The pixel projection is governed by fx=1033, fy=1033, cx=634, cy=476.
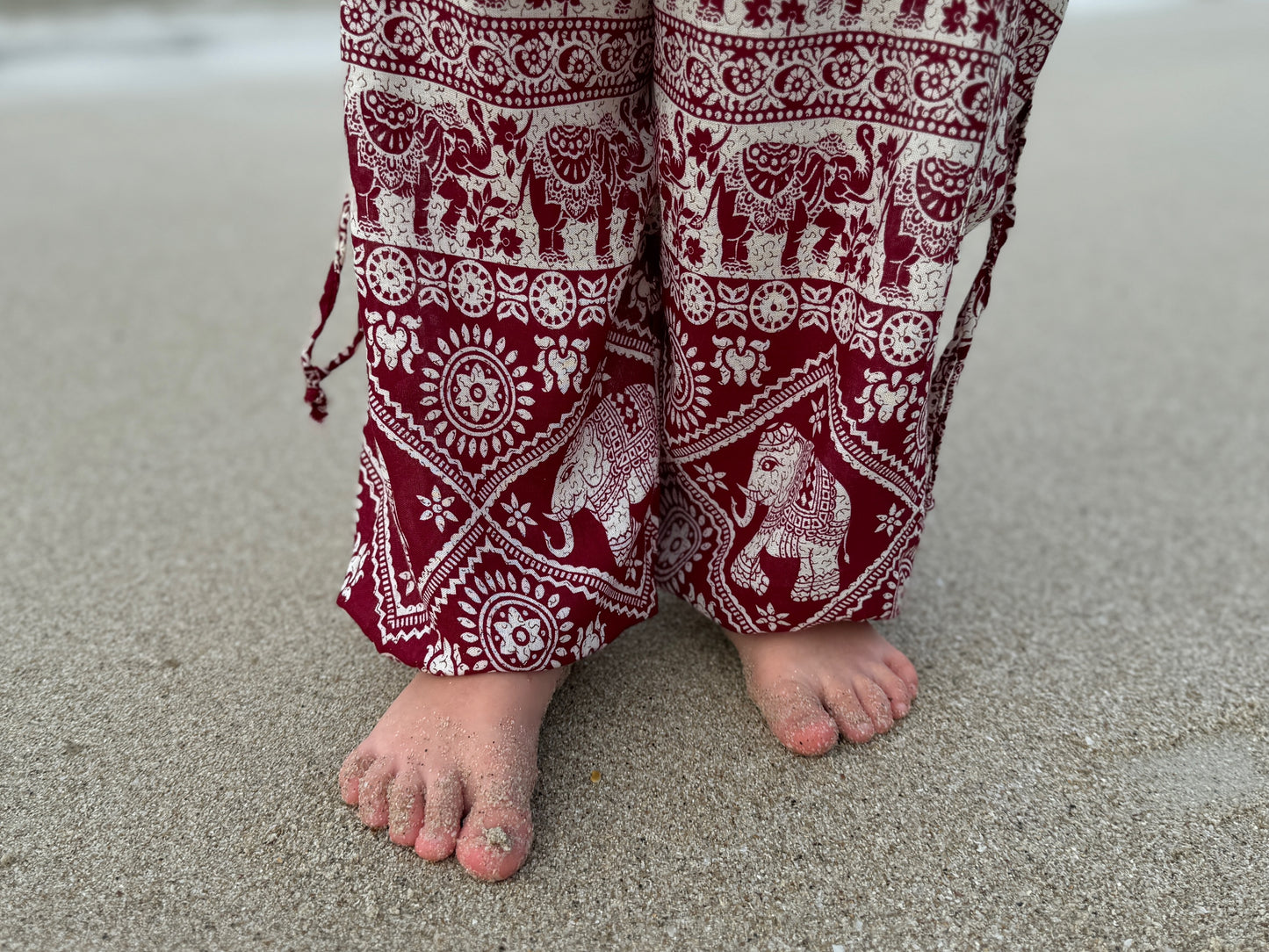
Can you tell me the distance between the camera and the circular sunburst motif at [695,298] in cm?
85

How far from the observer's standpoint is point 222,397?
157 centimetres

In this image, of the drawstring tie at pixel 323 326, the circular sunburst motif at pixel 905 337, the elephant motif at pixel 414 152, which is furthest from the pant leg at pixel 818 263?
the drawstring tie at pixel 323 326

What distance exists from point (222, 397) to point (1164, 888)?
137 centimetres

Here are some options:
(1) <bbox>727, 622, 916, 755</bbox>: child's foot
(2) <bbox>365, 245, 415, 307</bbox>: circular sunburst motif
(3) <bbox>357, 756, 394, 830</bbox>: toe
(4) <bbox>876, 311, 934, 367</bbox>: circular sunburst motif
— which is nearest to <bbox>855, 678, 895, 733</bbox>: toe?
(1) <bbox>727, 622, 916, 755</bbox>: child's foot

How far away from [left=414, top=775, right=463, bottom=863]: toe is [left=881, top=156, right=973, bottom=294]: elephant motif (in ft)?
1.77

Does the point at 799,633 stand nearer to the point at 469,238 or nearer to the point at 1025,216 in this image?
the point at 469,238

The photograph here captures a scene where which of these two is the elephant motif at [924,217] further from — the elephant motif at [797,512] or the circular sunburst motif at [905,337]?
the elephant motif at [797,512]

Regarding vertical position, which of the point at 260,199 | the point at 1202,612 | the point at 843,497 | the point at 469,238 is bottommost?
the point at 260,199

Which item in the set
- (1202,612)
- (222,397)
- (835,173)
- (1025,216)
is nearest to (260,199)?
(222,397)

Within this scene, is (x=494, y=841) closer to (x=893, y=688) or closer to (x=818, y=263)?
(x=893, y=688)

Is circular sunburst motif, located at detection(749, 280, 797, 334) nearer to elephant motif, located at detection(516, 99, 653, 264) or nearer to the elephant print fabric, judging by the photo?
the elephant print fabric

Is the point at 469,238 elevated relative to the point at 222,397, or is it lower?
elevated

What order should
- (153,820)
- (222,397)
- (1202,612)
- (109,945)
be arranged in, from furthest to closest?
(222,397) < (1202,612) < (153,820) < (109,945)

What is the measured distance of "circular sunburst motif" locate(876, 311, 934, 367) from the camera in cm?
81
